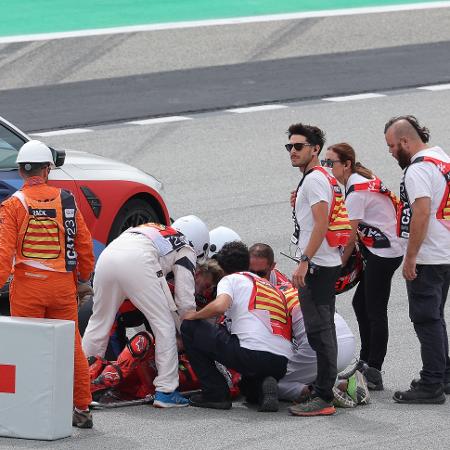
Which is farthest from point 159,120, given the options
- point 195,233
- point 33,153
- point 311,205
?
point 33,153

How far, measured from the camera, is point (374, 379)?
30.8 feet

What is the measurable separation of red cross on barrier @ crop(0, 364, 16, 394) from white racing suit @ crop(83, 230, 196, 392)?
116cm

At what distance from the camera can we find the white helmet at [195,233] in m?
9.45

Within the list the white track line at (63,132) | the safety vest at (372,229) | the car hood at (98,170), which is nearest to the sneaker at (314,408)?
the safety vest at (372,229)

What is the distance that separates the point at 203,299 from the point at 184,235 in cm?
48

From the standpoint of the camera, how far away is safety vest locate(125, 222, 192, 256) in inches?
356

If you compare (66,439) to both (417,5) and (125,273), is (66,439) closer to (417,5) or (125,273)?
(125,273)

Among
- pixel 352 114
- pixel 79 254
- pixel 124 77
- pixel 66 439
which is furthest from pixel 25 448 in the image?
pixel 124 77

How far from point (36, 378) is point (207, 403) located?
130cm

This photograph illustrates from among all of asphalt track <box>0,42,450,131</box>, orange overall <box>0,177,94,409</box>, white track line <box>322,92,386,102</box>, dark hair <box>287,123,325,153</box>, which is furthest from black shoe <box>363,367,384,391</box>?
white track line <box>322,92,386,102</box>

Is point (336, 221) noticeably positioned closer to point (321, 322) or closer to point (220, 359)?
point (321, 322)

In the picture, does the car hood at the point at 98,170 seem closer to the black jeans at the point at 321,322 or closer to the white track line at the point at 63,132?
the black jeans at the point at 321,322

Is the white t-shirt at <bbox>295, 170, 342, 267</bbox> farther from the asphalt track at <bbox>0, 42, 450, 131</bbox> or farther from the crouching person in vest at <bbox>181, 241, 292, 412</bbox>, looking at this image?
the asphalt track at <bbox>0, 42, 450, 131</bbox>

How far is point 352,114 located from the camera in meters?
18.6
